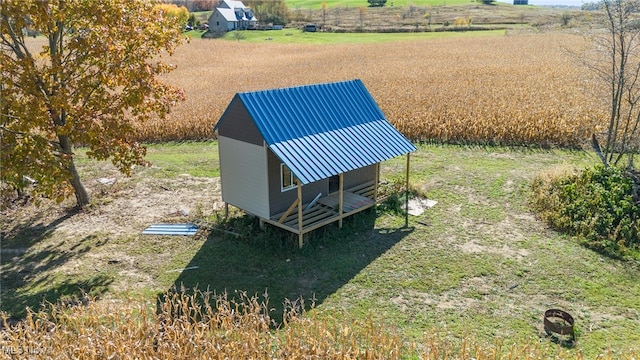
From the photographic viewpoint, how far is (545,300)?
394 inches

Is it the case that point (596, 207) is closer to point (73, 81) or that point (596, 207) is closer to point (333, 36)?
point (73, 81)

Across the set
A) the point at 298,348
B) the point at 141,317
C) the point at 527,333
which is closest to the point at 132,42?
the point at 141,317

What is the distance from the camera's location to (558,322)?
30.0 ft

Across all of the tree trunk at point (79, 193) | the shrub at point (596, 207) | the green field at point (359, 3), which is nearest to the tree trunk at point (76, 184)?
the tree trunk at point (79, 193)

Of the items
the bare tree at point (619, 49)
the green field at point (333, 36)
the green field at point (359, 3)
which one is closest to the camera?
the bare tree at point (619, 49)

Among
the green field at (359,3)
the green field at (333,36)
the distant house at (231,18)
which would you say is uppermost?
the green field at (359,3)

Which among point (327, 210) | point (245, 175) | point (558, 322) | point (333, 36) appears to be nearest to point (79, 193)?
point (245, 175)

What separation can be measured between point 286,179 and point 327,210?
1.57 meters

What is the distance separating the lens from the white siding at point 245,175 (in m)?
12.1

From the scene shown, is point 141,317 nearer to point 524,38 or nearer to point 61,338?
point 61,338

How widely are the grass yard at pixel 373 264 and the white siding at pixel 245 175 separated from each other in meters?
0.80

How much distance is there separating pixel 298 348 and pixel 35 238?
995 centimetres

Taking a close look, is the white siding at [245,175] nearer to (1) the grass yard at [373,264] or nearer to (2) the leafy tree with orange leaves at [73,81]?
(1) the grass yard at [373,264]

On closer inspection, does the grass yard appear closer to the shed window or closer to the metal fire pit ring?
the metal fire pit ring
